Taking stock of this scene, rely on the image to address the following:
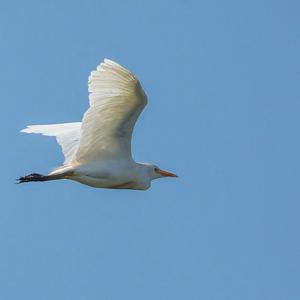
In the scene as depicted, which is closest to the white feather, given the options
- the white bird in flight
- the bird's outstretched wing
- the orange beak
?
the white bird in flight

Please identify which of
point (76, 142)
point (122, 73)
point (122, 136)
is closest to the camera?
point (122, 73)

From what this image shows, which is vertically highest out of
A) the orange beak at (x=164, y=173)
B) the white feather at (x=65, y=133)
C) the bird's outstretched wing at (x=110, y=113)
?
the bird's outstretched wing at (x=110, y=113)

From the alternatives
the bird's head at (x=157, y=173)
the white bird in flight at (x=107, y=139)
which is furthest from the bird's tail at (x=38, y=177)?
the bird's head at (x=157, y=173)

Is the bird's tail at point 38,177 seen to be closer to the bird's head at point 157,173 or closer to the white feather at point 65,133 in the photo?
the white feather at point 65,133

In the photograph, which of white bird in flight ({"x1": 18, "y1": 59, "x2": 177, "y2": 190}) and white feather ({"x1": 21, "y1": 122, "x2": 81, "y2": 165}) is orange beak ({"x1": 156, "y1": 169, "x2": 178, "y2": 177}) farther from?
white feather ({"x1": 21, "y1": 122, "x2": 81, "y2": 165})

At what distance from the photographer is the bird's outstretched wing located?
1812cm

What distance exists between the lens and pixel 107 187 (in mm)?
20328

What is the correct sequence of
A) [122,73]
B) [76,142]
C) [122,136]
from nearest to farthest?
[122,73], [122,136], [76,142]

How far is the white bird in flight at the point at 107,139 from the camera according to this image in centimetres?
1827

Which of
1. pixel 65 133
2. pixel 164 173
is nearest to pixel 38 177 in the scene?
pixel 65 133

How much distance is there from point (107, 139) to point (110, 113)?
841mm

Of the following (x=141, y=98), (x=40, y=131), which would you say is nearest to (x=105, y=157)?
(x=141, y=98)

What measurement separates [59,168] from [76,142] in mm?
1733

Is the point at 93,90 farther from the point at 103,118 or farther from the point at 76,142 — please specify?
the point at 76,142
